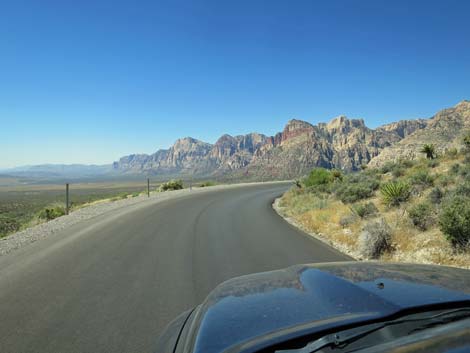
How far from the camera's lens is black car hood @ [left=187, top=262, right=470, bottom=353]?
1.84 metres

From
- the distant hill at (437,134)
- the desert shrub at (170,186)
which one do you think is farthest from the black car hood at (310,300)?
the distant hill at (437,134)

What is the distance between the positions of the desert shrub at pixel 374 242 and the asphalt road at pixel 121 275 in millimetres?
635

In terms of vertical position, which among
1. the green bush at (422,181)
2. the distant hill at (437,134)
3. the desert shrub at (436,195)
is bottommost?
the desert shrub at (436,195)

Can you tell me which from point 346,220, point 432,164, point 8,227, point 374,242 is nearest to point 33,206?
point 8,227

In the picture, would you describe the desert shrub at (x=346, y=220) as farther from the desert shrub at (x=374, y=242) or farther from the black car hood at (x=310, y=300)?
the black car hood at (x=310, y=300)

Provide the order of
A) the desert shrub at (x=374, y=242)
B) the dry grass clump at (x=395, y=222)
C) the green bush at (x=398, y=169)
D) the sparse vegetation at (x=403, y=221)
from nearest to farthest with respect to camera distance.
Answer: the sparse vegetation at (x=403, y=221)
the dry grass clump at (x=395, y=222)
the desert shrub at (x=374, y=242)
the green bush at (x=398, y=169)

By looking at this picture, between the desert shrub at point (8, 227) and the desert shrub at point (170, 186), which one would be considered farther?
the desert shrub at point (170, 186)

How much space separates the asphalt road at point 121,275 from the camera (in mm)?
3764

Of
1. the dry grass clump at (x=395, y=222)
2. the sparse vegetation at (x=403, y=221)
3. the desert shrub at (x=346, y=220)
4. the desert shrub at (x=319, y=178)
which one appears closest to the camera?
the sparse vegetation at (x=403, y=221)

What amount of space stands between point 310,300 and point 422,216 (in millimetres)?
7182

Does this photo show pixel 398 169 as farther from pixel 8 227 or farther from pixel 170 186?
pixel 170 186

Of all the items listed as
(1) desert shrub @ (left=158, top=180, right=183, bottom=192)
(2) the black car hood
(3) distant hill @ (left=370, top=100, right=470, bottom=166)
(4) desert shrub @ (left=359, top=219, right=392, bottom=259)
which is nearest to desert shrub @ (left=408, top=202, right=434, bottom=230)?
(4) desert shrub @ (left=359, top=219, right=392, bottom=259)

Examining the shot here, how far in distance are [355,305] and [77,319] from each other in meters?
3.65

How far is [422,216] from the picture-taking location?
8.06 meters
